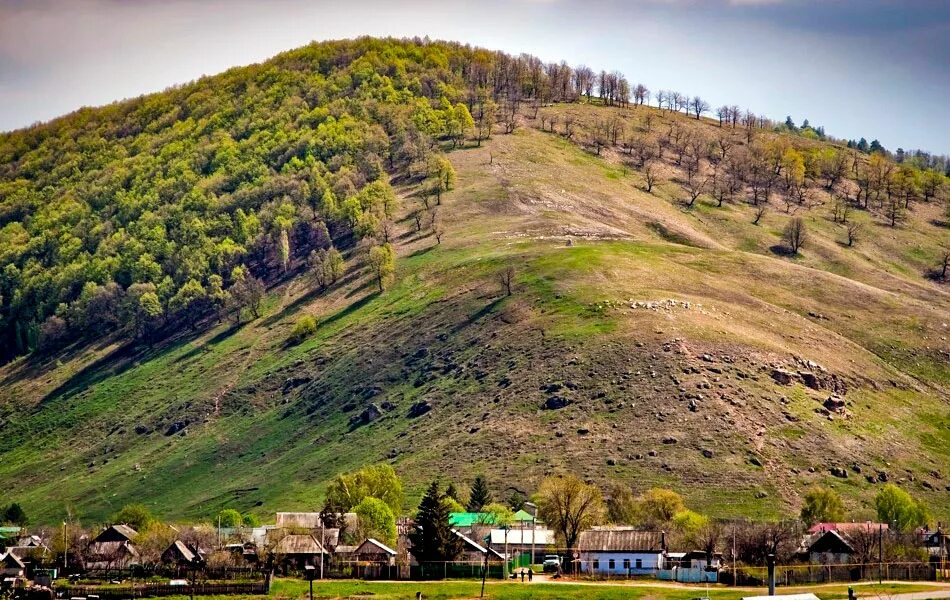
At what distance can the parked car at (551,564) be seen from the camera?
118 metres

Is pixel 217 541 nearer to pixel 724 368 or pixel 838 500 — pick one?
pixel 838 500

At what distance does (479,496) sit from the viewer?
16138 cm

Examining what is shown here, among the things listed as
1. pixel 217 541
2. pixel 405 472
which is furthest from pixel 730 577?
pixel 405 472

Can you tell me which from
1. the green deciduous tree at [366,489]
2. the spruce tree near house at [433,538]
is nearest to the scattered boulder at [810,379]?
the green deciduous tree at [366,489]

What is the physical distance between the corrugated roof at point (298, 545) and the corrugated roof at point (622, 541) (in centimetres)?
2144

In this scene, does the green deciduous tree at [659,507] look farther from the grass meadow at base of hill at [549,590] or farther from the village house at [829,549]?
the grass meadow at base of hill at [549,590]

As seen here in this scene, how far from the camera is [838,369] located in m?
199

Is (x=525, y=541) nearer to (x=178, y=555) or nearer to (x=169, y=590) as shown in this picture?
(x=178, y=555)

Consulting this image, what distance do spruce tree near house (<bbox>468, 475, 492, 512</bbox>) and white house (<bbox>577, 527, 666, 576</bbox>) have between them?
39065mm

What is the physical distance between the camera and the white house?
11625 cm

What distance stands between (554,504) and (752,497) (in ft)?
99.8

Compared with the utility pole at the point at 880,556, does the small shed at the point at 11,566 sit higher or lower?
lower

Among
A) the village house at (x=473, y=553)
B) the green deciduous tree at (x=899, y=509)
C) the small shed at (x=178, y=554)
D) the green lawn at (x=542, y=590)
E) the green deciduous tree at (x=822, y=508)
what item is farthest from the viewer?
the green deciduous tree at (x=899, y=509)

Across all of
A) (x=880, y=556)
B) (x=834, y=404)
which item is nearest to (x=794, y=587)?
(x=880, y=556)
